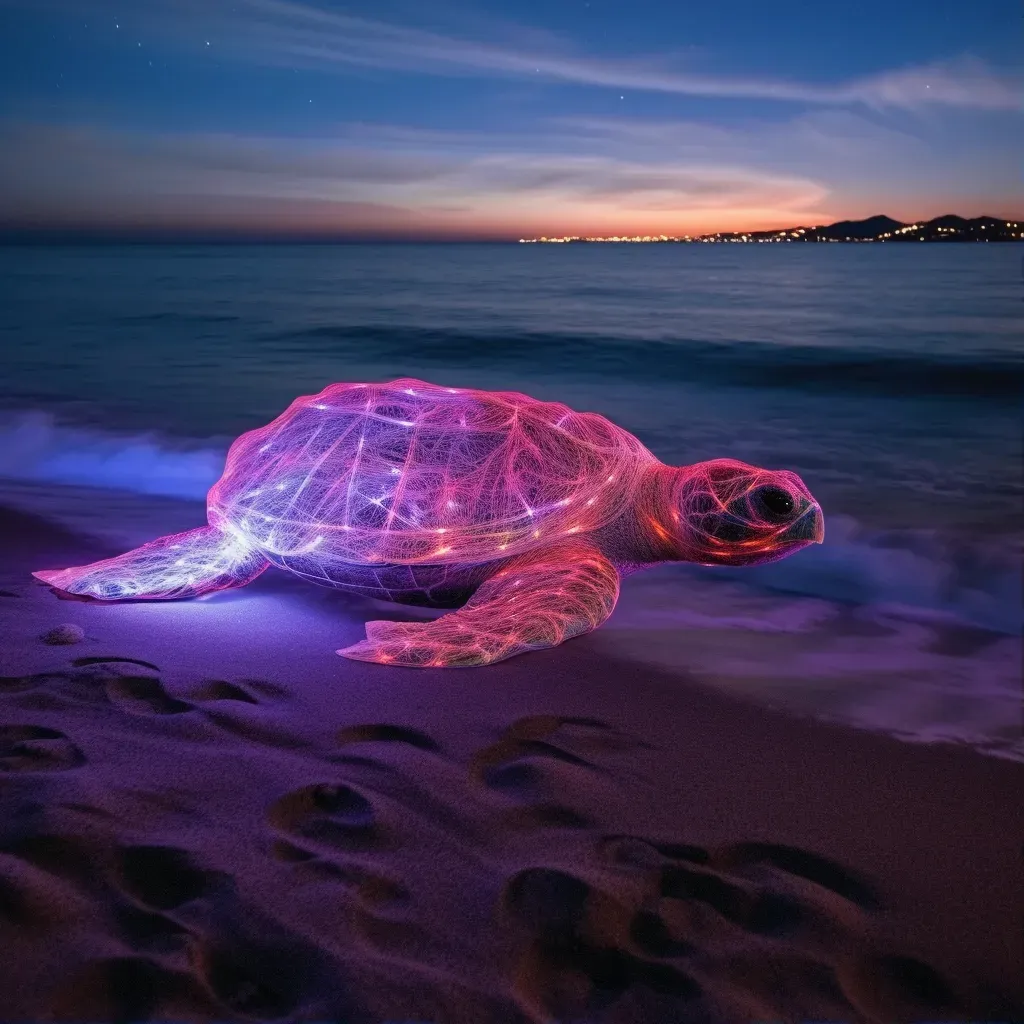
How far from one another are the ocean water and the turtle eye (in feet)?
1.80

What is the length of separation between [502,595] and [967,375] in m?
11.8

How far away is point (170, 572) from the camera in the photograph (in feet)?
12.2

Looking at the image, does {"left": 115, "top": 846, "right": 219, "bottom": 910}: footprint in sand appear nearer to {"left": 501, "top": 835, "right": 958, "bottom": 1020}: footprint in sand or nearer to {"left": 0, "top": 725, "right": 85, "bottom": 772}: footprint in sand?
{"left": 0, "top": 725, "right": 85, "bottom": 772}: footprint in sand

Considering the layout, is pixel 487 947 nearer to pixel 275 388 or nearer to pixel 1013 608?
pixel 1013 608

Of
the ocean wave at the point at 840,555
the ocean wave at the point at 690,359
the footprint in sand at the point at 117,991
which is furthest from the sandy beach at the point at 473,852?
the ocean wave at the point at 690,359

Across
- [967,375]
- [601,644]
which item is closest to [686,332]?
[967,375]

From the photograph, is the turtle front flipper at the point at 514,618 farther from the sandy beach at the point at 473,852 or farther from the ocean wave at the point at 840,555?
the ocean wave at the point at 840,555

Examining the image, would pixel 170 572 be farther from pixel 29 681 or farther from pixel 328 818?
pixel 328 818

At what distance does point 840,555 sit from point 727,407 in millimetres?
6576

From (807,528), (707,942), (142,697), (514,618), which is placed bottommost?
(707,942)

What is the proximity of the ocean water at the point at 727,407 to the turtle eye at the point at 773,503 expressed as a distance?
0.55m

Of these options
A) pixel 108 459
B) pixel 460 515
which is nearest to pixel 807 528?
pixel 460 515

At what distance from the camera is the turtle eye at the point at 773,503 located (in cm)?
362

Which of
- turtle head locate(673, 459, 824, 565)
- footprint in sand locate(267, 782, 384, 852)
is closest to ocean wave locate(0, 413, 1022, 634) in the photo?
turtle head locate(673, 459, 824, 565)
